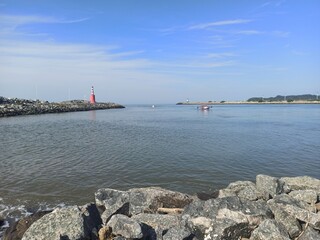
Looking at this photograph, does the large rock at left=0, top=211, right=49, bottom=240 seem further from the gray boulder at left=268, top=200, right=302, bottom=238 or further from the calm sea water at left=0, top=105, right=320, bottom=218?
the gray boulder at left=268, top=200, right=302, bottom=238

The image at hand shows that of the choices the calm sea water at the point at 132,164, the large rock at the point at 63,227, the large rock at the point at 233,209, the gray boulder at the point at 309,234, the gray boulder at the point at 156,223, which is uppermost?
the large rock at the point at 63,227

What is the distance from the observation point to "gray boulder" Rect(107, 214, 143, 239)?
6.93m

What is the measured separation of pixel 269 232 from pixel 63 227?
16.0 ft

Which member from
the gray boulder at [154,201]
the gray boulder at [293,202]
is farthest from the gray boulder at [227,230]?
the gray boulder at [154,201]

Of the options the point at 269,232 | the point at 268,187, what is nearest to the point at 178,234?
the point at 269,232

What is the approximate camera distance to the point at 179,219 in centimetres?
810

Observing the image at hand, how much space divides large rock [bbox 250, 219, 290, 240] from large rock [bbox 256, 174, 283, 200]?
286 cm

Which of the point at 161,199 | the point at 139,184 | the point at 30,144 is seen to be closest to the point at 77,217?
the point at 161,199

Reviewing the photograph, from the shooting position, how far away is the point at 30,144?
23.8 m

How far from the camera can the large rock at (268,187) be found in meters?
10.3

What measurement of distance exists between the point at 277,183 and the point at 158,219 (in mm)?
5032

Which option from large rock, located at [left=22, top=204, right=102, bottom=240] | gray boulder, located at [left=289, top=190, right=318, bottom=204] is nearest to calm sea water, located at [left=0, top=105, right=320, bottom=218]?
gray boulder, located at [left=289, top=190, right=318, bottom=204]

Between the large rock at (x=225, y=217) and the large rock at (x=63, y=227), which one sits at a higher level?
the large rock at (x=63, y=227)

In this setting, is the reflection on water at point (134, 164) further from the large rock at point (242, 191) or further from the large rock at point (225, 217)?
the large rock at point (225, 217)
